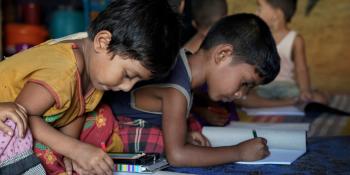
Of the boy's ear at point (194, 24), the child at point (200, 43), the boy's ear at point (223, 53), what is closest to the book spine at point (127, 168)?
the boy's ear at point (223, 53)

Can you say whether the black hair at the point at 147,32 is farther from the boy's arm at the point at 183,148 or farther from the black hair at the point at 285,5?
the black hair at the point at 285,5

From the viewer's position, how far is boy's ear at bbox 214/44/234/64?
153 cm

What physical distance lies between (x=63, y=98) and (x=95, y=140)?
13.6 inches

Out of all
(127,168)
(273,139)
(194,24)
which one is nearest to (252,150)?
(273,139)

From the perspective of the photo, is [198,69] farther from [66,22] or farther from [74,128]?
[66,22]

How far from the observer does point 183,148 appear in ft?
4.47

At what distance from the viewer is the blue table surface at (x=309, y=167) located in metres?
1.34

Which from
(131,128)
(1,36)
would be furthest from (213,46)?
(1,36)

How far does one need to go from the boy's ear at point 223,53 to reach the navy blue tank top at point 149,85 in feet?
A: 0.29

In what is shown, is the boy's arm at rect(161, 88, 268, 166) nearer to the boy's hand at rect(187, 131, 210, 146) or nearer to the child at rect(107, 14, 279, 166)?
the child at rect(107, 14, 279, 166)

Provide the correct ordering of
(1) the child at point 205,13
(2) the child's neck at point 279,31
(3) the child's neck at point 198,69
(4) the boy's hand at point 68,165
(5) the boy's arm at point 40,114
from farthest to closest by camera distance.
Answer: (2) the child's neck at point 279,31 < (1) the child at point 205,13 < (3) the child's neck at point 198,69 < (4) the boy's hand at point 68,165 < (5) the boy's arm at point 40,114

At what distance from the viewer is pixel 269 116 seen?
224 cm

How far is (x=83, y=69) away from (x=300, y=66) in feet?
5.73

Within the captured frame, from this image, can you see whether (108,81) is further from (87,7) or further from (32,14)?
(32,14)
